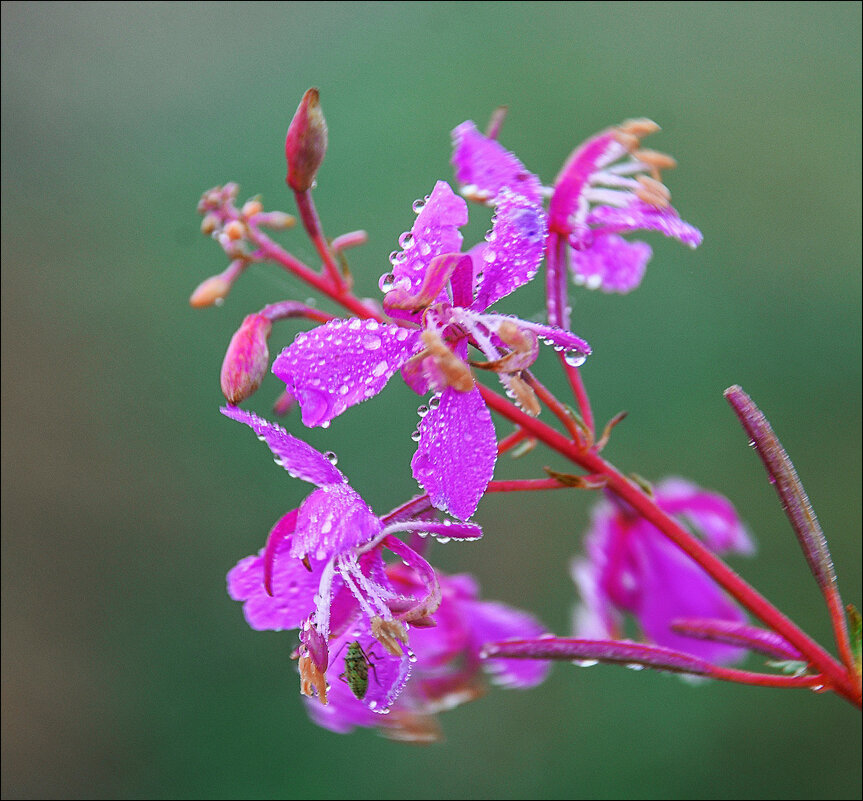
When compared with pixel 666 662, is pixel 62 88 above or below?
above

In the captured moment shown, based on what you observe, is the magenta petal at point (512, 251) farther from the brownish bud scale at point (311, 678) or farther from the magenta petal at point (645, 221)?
the brownish bud scale at point (311, 678)

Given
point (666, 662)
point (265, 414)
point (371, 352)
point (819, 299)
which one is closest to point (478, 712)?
point (265, 414)

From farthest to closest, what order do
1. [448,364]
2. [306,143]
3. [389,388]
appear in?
[389,388]
[306,143]
[448,364]

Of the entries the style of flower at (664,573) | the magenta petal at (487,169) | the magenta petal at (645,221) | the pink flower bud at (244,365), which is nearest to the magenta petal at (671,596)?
the style of flower at (664,573)

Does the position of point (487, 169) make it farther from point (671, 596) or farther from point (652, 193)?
point (671, 596)

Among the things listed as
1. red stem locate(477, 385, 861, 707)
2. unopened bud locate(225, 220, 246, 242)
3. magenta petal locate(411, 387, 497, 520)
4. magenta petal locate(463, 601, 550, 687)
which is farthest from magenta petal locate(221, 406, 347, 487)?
magenta petal locate(463, 601, 550, 687)

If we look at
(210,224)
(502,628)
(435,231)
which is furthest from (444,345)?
(502,628)

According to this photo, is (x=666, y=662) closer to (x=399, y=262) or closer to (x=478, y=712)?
(x=399, y=262)

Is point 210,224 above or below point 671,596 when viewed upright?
Result: above
